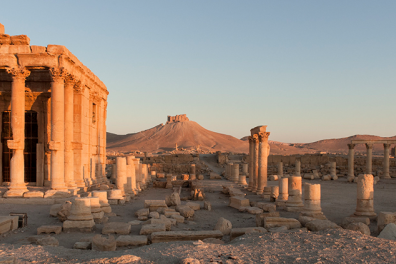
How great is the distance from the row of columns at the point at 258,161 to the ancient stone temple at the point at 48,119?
362 inches

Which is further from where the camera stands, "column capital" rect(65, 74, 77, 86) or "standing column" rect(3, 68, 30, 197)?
"column capital" rect(65, 74, 77, 86)

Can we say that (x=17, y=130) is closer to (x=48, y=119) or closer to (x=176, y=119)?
(x=48, y=119)

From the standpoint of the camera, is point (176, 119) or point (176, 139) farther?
point (176, 119)

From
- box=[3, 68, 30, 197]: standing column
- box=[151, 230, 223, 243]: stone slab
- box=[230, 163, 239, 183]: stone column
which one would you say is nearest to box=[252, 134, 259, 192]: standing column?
box=[230, 163, 239, 183]: stone column

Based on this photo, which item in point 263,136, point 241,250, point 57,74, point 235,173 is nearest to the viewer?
point 241,250

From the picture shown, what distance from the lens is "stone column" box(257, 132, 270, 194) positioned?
59.1 feet

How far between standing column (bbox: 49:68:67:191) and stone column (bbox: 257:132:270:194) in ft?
33.6

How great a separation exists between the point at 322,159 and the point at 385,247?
32669 millimetres

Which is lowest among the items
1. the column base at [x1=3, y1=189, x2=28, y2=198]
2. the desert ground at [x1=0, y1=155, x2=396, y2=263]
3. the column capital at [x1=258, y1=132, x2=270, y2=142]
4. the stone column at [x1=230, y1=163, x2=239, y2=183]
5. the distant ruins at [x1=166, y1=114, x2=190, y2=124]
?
the stone column at [x1=230, y1=163, x2=239, y2=183]

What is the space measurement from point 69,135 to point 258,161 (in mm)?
10249

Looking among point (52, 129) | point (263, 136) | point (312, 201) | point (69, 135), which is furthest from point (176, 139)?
point (312, 201)

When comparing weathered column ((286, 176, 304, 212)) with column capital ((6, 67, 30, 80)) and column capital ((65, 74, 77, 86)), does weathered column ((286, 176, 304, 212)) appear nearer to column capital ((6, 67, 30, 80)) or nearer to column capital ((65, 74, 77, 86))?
column capital ((65, 74, 77, 86))

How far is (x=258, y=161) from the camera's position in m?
18.6

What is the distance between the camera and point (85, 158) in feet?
55.8
